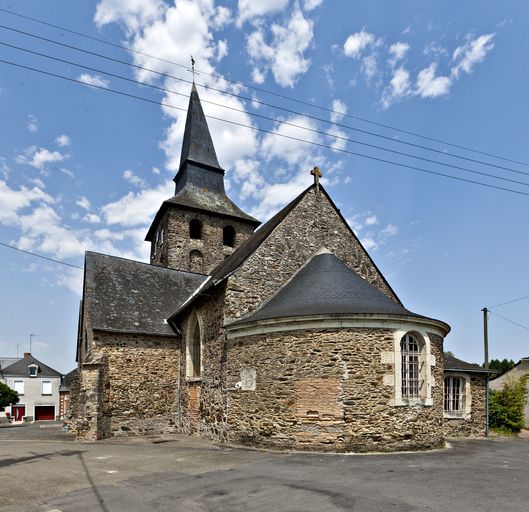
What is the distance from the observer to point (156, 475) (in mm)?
7457

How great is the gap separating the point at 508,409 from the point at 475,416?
140 inches

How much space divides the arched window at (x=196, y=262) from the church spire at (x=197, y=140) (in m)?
5.42

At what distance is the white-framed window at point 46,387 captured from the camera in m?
39.4

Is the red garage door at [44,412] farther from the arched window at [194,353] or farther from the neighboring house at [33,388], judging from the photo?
the arched window at [194,353]

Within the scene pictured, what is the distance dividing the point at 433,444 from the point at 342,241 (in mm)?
6779

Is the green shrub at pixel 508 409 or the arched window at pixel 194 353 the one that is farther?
the green shrub at pixel 508 409

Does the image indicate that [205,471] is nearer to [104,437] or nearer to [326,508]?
[326,508]

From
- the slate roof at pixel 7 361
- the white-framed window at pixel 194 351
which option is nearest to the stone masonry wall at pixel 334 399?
the white-framed window at pixel 194 351

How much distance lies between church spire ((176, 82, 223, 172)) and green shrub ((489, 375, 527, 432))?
1769 centimetres

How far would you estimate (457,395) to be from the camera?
51.9ft

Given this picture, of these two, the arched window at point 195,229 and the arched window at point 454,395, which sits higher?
the arched window at point 195,229

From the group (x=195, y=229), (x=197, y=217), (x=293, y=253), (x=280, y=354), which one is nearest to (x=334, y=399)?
(x=280, y=354)

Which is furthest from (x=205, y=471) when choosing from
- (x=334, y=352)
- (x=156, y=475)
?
(x=334, y=352)

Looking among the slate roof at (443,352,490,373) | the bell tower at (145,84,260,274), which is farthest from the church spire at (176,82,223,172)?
the slate roof at (443,352,490,373)
